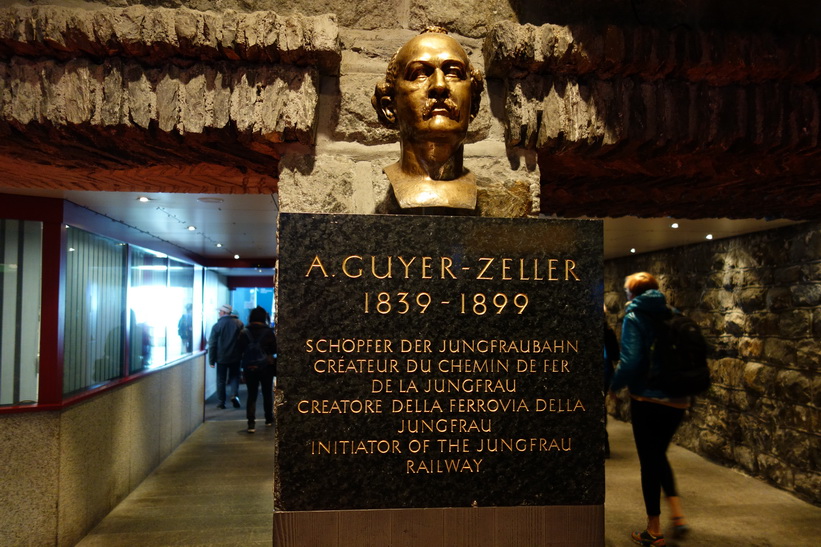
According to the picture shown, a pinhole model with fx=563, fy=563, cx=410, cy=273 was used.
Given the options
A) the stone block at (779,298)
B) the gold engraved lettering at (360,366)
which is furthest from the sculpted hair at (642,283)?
the gold engraved lettering at (360,366)

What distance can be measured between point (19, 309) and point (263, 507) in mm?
1905

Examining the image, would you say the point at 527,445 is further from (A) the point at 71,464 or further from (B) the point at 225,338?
(B) the point at 225,338

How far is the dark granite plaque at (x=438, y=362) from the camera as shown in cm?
123

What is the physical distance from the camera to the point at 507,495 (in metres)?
1.25

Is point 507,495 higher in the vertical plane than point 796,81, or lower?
lower

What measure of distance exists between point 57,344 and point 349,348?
108 inches

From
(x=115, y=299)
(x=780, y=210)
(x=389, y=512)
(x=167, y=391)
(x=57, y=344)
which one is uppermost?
(x=780, y=210)

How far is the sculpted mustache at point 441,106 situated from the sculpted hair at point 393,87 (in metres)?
0.09

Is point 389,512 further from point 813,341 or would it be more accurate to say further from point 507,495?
point 813,341

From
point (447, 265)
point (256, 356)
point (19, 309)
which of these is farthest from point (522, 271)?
point (256, 356)

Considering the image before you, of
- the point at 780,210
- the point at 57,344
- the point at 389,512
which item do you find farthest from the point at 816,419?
the point at 57,344

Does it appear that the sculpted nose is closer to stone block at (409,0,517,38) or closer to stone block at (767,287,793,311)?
stone block at (409,0,517,38)

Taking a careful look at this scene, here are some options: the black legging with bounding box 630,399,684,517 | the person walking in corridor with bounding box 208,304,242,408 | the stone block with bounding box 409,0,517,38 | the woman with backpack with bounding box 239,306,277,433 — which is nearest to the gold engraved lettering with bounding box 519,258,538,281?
the stone block with bounding box 409,0,517,38

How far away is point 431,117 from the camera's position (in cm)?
142
